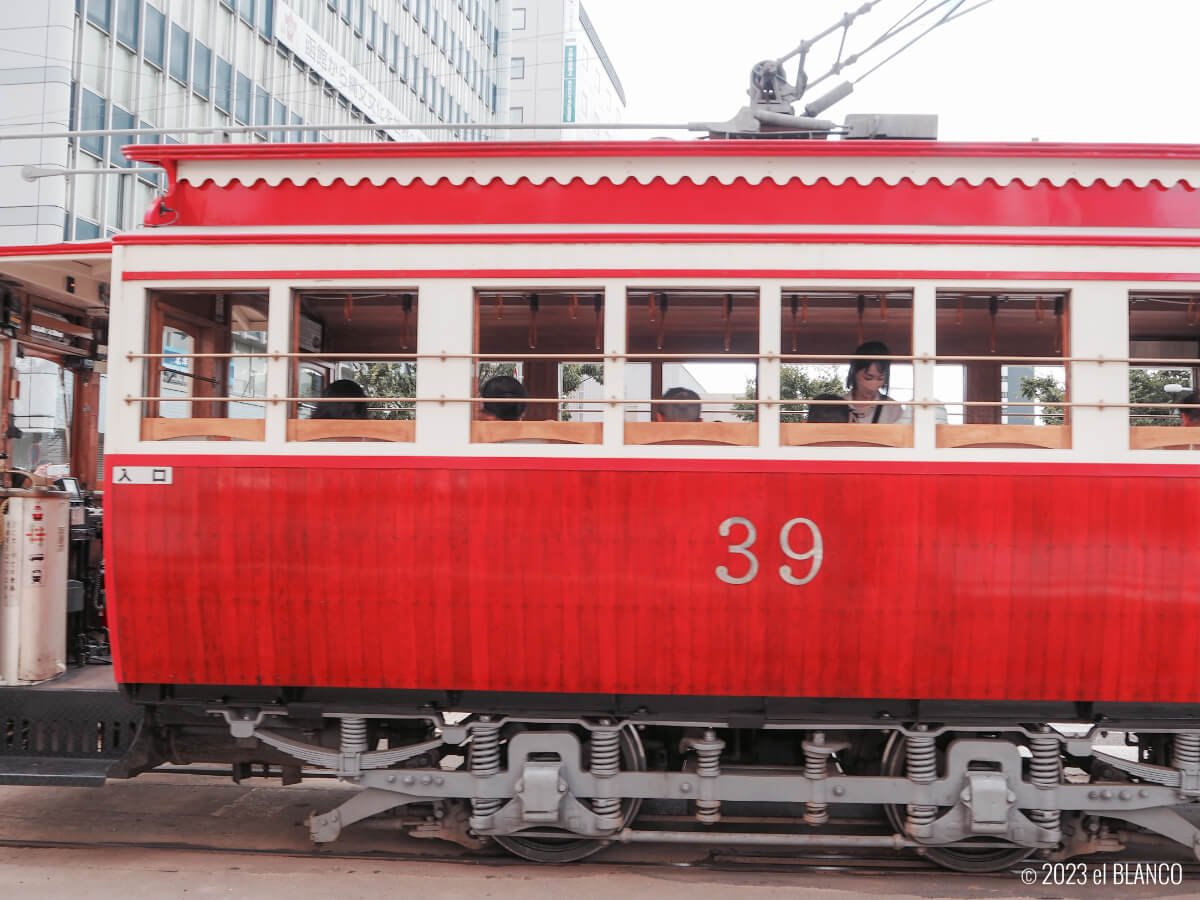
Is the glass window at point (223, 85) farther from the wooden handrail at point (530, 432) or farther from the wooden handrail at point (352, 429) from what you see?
the wooden handrail at point (530, 432)

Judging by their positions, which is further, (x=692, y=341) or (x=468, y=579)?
(x=692, y=341)

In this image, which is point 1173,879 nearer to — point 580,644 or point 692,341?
point 580,644

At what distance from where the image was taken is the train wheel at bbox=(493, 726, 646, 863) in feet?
17.3

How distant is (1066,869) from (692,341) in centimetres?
380

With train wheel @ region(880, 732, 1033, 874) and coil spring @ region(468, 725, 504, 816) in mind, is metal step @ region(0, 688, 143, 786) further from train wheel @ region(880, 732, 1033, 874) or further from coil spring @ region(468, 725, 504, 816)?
train wheel @ region(880, 732, 1033, 874)

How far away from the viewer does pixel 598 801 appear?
518 cm

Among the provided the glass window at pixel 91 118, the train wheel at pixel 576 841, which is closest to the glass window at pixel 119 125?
the glass window at pixel 91 118

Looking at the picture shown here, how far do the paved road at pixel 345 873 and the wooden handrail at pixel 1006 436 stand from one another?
2455 mm

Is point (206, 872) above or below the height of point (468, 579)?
below

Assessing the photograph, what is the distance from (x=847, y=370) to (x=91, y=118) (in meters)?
20.0

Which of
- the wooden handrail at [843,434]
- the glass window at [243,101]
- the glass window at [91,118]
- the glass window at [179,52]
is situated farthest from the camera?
the glass window at [243,101]

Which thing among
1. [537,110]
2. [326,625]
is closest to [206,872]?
[326,625]

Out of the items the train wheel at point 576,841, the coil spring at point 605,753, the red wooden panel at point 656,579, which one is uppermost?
the red wooden panel at point 656,579

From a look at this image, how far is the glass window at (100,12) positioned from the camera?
19.4m
